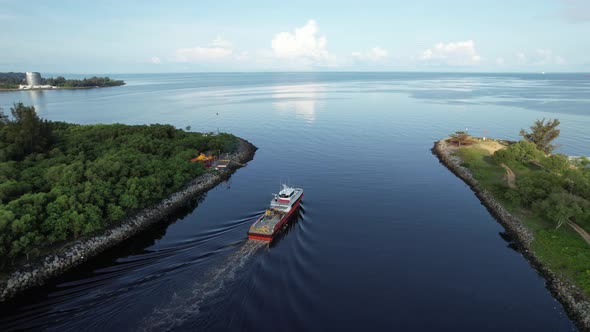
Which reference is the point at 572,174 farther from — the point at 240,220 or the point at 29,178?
the point at 29,178

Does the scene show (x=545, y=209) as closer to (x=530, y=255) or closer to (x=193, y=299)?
(x=530, y=255)

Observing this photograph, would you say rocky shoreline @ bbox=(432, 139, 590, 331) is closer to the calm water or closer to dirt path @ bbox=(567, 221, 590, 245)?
the calm water

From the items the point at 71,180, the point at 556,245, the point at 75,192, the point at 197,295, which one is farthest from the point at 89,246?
the point at 556,245

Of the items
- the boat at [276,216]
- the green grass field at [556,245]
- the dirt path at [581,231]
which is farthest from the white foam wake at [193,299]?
the dirt path at [581,231]

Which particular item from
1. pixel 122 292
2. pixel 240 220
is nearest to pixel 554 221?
pixel 240 220

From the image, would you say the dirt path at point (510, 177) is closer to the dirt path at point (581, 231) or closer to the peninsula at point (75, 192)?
the dirt path at point (581, 231)
